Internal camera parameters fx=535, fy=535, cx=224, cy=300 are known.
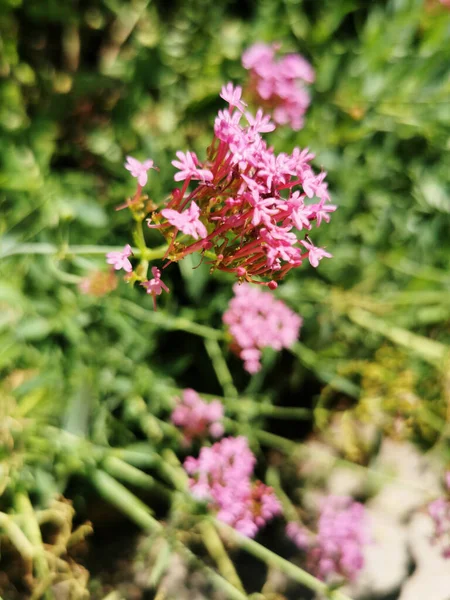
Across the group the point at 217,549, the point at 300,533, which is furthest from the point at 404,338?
the point at 217,549

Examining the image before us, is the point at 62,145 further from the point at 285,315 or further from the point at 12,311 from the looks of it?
the point at 285,315

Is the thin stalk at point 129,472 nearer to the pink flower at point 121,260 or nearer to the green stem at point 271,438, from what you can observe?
the green stem at point 271,438

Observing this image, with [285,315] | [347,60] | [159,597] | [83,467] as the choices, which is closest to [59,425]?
[83,467]

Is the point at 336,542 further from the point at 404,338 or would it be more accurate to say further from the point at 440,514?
the point at 404,338

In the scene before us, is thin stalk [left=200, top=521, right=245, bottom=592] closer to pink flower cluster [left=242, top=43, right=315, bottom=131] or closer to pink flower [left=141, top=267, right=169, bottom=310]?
pink flower [left=141, top=267, right=169, bottom=310]

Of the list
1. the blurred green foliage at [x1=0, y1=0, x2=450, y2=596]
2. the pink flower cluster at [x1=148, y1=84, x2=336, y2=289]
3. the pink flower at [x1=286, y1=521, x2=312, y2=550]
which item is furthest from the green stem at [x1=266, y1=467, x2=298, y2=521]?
the pink flower cluster at [x1=148, y1=84, x2=336, y2=289]
